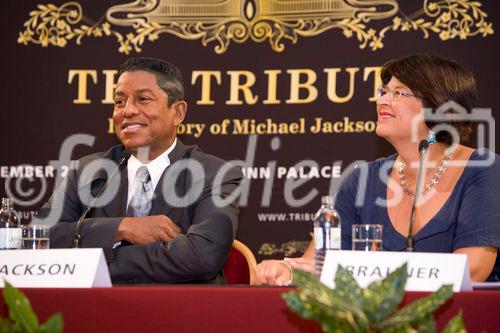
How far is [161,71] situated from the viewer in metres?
3.73

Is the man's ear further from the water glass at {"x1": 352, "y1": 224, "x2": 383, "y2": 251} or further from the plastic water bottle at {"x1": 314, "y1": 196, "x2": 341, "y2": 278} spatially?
the water glass at {"x1": 352, "y1": 224, "x2": 383, "y2": 251}

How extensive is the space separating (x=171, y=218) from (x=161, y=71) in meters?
0.68

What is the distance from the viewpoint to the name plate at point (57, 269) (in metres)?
2.21

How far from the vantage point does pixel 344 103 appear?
476 cm

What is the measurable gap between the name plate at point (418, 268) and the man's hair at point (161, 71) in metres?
1.77

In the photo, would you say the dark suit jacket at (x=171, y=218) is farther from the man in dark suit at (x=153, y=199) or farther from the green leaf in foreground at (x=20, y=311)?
the green leaf in foreground at (x=20, y=311)

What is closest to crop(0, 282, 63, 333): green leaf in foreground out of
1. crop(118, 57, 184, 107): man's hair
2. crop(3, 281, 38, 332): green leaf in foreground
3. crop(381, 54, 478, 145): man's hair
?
crop(3, 281, 38, 332): green leaf in foreground

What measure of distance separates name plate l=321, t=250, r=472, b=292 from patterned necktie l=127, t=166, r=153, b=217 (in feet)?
4.92

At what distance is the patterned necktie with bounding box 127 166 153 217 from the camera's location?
3.52 meters

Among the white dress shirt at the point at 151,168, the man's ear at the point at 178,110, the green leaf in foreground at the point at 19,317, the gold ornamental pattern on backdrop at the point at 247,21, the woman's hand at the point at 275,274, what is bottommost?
the woman's hand at the point at 275,274

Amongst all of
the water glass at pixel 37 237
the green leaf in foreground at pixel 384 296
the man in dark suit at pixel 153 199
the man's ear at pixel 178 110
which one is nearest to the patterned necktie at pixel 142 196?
the man in dark suit at pixel 153 199

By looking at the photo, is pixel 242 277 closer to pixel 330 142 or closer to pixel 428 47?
pixel 330 142

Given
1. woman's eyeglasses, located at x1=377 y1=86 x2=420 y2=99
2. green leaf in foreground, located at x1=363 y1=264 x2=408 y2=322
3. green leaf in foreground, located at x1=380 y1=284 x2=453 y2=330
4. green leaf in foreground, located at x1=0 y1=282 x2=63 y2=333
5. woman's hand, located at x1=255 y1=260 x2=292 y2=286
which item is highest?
woman's eyeglasses, located at x1=377 y1=86 x2=420 y2=99

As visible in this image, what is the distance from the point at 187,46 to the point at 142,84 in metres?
1.29
